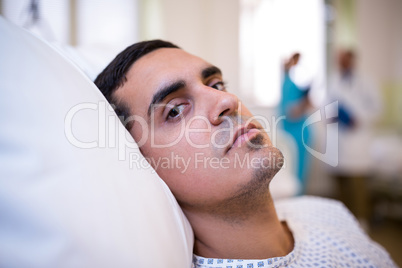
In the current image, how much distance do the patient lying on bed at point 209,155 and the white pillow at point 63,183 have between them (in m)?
0.13

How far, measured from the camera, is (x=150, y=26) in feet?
4.91

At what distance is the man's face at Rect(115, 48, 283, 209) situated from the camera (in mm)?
681

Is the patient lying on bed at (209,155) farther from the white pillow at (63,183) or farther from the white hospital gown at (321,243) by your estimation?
the white pillow at (63,183)

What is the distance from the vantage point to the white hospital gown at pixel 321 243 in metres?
0.71

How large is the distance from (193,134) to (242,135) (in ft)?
0.41

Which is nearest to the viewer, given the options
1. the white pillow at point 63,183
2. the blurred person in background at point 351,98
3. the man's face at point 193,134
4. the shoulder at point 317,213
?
the white pillow at point 63,183

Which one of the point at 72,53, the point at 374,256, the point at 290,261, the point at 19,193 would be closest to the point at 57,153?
the point at 19,193

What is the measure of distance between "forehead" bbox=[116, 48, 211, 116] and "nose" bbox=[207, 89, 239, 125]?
88mm

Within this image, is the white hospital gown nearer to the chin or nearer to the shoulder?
the shoulder

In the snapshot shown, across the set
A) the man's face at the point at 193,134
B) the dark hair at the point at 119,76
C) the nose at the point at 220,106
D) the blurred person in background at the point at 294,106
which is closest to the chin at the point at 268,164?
the man's face at the point at 193,134

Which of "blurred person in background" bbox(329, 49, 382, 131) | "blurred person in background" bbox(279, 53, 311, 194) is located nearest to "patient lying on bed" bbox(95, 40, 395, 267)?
"blurred person in background" bbox(279, 53, 311, 194)

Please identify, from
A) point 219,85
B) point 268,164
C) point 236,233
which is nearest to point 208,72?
point 219,85

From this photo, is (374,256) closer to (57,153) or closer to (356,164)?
(57,153)

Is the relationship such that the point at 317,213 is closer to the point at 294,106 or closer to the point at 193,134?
the point at 193,134
